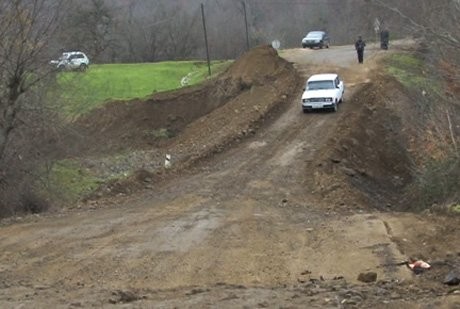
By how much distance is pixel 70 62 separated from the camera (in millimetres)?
25375

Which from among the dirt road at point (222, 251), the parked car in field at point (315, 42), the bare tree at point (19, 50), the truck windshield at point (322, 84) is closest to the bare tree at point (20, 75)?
the bare tree at point (19, 50)

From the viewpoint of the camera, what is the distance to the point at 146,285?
10.7 meters

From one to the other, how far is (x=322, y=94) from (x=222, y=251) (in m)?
20.0

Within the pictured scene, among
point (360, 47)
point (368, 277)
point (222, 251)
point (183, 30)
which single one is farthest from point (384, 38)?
point (183, 30)

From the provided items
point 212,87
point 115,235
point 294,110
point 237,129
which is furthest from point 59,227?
point 212,87

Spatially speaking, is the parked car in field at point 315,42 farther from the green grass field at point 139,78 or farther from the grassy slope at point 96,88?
the green grass field at point 139,78

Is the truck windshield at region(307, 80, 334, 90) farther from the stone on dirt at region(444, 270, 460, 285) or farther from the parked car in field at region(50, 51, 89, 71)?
the stone on dirt at region(444, 270, 460, 285)

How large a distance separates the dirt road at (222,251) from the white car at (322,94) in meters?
9.70

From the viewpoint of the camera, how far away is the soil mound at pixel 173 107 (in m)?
36.9

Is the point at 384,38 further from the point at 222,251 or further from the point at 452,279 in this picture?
the point at 452,279

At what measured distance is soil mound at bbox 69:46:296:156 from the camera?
36.9 metres

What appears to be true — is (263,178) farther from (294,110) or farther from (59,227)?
(294,110)

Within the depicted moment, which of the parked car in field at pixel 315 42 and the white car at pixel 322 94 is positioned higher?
the white car at pixel 322 94

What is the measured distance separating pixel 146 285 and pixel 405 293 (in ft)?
12.6
